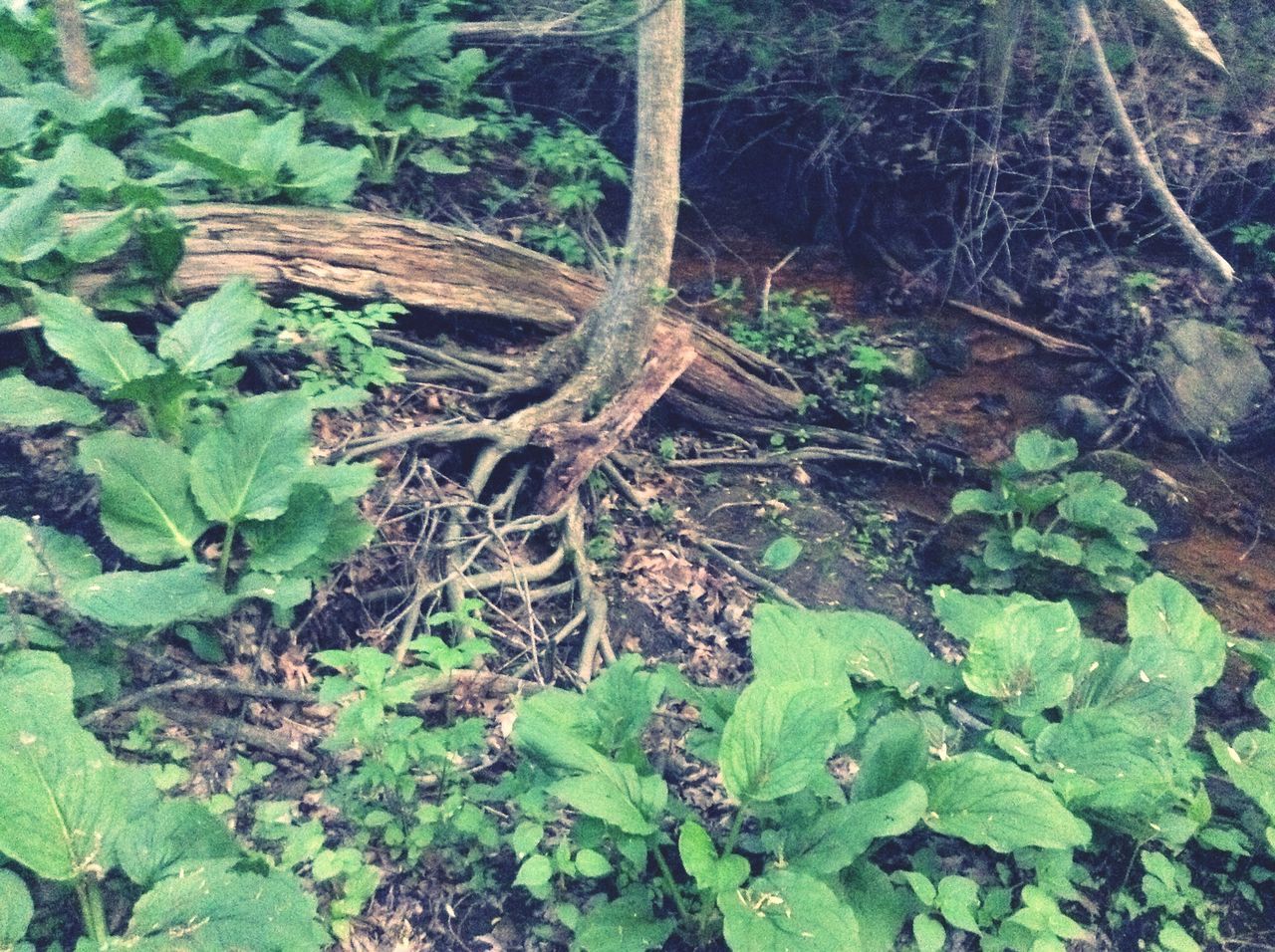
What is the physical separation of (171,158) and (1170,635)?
477 centimetres

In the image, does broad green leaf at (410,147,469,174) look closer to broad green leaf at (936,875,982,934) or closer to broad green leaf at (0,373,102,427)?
broad green leaf at (0,373,102,427)

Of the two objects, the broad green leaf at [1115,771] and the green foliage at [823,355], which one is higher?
the broad green leaf at [1115,771]

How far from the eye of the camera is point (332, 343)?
4.26 meters

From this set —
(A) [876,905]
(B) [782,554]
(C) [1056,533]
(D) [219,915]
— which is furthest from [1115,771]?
(D) [219,915]

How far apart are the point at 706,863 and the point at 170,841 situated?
1.34 metres

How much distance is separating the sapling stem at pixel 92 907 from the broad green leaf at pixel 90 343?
5.28ft

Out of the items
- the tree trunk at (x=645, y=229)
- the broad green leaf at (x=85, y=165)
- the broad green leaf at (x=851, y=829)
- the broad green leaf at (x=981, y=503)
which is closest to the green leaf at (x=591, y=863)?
the broad green leaf at (x=851, y=829)

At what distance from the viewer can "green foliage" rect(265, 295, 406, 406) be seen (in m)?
4.13

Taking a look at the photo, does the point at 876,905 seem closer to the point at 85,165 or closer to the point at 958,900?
the point at 958,900

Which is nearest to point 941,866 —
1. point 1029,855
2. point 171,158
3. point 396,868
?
point 1029,855

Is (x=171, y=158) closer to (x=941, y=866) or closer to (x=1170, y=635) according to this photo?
(x=941, y=866)

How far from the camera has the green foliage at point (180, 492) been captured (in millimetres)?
2943

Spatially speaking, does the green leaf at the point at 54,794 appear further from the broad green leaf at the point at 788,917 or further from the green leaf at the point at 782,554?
the green leaf at the point at 782,554

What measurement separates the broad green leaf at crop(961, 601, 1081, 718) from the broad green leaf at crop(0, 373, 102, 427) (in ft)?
10.0
